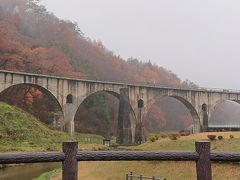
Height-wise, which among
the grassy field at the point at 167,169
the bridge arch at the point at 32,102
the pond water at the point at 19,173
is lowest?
the pond water at the point at 19,173

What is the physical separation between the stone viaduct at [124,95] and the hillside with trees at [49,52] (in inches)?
377

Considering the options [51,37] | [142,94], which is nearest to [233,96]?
[142,94]

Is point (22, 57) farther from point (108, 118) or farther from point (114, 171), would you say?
point (114, 171)

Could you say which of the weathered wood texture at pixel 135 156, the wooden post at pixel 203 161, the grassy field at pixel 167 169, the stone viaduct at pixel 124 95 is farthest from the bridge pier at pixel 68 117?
the wooden post at pixel 203 161

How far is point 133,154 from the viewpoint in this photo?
220 inches

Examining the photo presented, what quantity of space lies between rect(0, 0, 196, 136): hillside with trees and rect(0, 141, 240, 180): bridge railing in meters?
47.4

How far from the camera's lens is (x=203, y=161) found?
5.24 metres

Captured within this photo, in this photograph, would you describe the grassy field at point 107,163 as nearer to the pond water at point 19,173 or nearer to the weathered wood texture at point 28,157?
the pond water at point 19,173

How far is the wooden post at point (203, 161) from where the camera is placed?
204 inches

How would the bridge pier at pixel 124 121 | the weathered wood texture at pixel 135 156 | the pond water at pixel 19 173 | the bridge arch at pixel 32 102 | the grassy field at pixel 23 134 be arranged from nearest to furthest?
the weathered wood texture at pixel 135 156 < the pond water at pixel 19 173 < the grassy field at pixel 23 134 < the bridge pier at pixel 124 121 < the bridge arch at pixel 32 102

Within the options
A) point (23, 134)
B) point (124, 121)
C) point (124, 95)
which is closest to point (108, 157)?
point (23, 134)

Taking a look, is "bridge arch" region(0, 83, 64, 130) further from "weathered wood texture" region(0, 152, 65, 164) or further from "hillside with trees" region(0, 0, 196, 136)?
"weathered wood texture" region(0, 152, 65, 164)

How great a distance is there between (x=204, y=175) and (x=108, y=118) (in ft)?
196

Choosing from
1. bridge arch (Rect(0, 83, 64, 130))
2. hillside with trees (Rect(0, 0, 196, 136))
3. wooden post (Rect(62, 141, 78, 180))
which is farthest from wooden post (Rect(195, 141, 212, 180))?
hillside with trees (Rect(0, 0, 196, 136))
